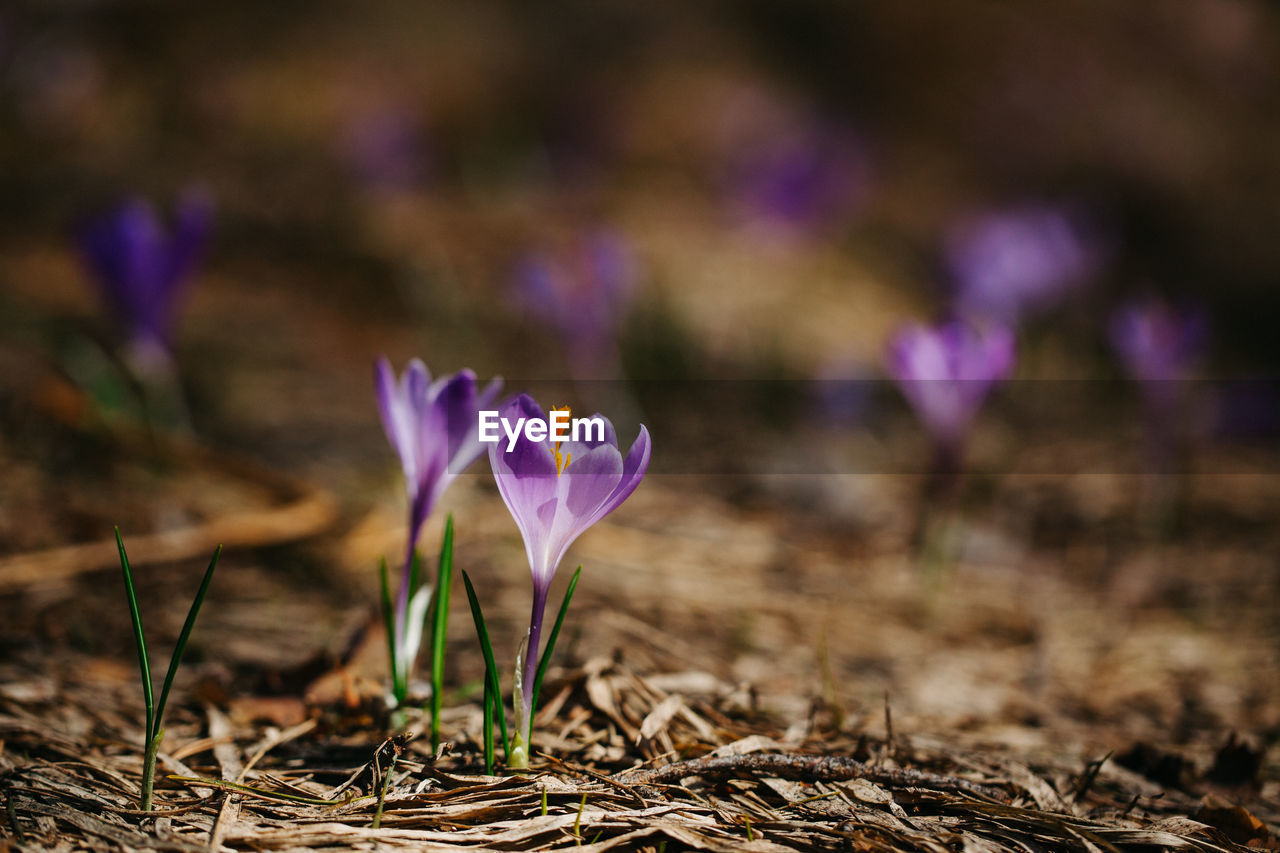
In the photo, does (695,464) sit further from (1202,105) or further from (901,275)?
(1202,105)

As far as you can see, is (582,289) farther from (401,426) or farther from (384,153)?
(384,153)

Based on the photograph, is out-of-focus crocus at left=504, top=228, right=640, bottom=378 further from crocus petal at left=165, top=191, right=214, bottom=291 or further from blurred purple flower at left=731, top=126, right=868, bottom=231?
blurred purple flower at left=731, top=126, right=868, bottom=231

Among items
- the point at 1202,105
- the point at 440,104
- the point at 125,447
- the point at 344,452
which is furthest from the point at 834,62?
the point at 125,447

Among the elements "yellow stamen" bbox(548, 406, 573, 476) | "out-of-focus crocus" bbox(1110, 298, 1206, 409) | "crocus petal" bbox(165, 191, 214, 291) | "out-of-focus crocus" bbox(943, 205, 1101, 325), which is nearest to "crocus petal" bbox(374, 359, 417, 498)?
"yellow stamen" bbox(548, 406, 573, 476)

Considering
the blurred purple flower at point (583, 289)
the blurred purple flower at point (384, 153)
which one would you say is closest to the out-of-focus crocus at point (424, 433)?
the blurred purple flower at point (583, 289)

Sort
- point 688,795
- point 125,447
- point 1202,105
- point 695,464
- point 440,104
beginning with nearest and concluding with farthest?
point 688,795 < point 125,447 < point 695,464 < point 440,104 < point 1202,105

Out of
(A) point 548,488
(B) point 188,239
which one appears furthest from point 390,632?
(B) point 188,239

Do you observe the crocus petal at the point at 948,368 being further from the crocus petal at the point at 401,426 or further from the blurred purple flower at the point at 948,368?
the crocus petal at the point at 401,426
